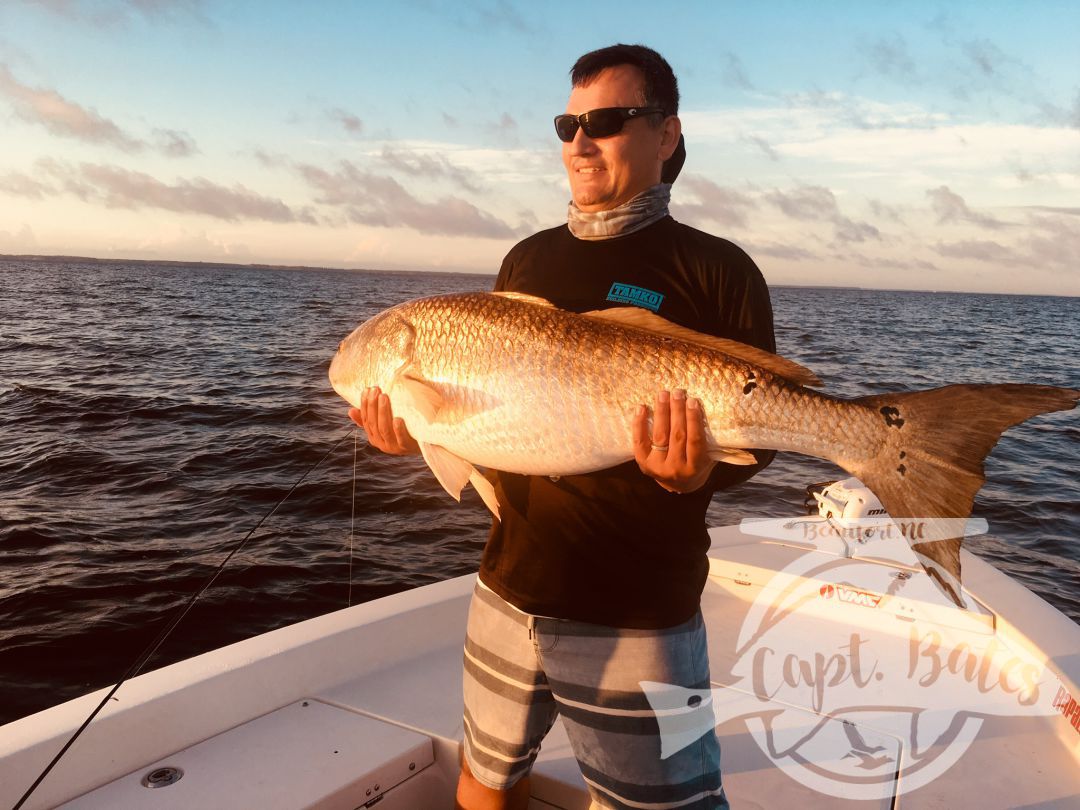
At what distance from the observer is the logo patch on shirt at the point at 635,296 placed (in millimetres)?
2791

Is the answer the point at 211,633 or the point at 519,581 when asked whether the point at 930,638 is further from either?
the point at 211,633

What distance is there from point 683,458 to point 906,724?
3014 mm

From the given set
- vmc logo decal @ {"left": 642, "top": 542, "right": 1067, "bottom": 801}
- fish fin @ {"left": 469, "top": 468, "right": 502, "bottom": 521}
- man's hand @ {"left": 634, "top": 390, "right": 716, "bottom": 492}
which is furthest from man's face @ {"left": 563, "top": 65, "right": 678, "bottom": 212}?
vmc logo decal @ {"left": 642, "top": 542, "right": 1067, "bottom": 801}

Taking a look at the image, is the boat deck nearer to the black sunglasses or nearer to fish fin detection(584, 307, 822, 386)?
fish fin detection(584, 307, 822, 386)

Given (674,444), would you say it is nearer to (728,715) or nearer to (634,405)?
(634,405)

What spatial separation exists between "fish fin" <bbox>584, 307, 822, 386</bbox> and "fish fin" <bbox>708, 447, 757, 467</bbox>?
0.31 metres

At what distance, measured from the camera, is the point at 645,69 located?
2.85 metres

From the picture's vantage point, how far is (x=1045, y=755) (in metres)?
4.18

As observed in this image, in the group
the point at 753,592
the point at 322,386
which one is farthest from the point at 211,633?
the point at 322,386

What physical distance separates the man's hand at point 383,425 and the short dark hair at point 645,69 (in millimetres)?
1502

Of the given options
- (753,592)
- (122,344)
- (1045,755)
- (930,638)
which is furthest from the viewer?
Result: (122,344)

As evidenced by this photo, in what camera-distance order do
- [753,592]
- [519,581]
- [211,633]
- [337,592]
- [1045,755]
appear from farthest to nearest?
1. [337,592]
2. [211,633]
3. [753,592]
4. [1045,755]
5. [519,581]

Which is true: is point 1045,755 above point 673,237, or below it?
below

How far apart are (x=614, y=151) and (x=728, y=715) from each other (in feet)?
10.8
